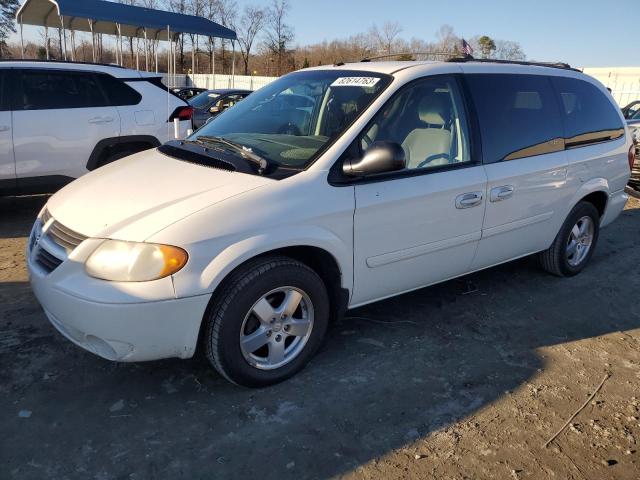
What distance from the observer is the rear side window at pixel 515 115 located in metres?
3.90

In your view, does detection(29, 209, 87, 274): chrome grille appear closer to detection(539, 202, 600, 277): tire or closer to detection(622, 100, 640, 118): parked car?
detection(539, 202, 600, 277): tire

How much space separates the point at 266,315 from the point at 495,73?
259 centimetres

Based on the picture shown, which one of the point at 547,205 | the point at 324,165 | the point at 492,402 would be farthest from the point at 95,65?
the point at 492,402

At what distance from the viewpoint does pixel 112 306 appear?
2.56 metres

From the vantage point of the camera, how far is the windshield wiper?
3.08 meters

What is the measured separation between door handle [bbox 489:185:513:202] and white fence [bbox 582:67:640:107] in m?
19.6

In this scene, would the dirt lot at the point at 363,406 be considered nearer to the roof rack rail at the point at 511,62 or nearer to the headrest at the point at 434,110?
the headrest at the point at 434,110

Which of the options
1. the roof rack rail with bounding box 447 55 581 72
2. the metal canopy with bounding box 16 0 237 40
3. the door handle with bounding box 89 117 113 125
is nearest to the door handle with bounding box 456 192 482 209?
the roof rack rail with bounding box 447 55 581 72

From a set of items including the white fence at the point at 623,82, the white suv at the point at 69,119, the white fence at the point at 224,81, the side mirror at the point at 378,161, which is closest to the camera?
the side mirror at the point at 378,161

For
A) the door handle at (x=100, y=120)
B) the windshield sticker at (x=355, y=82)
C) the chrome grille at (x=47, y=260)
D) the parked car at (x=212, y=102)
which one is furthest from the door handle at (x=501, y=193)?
the parked car at (x=212, y=102)

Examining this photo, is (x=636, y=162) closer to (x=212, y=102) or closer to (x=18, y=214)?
(x=18, y=214)

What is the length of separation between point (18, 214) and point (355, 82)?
4856 mm

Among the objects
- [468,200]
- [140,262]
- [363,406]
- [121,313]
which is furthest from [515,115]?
[121,313]

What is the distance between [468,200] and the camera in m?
3.69
